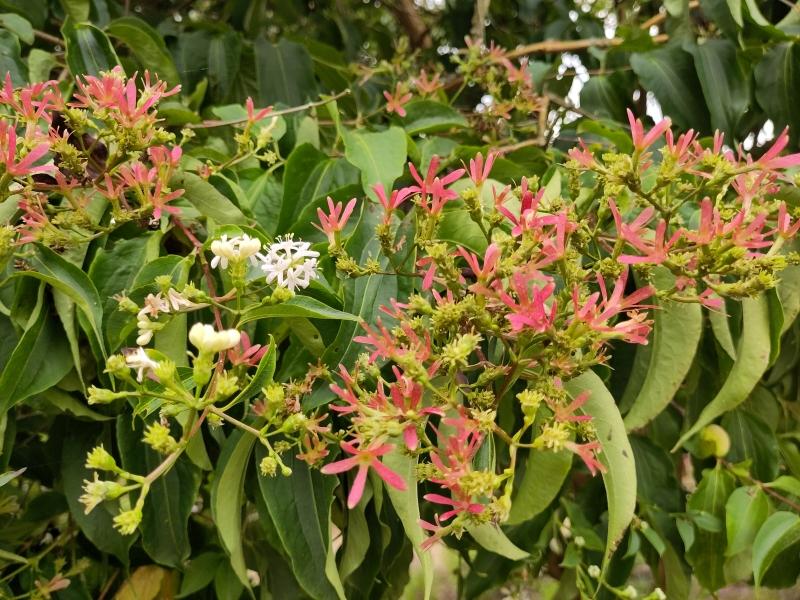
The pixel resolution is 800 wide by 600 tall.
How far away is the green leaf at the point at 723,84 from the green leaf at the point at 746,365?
0.32 m

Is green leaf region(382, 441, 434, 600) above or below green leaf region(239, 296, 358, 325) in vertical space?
below

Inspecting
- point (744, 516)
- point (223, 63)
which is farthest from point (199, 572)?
point (223, 63)

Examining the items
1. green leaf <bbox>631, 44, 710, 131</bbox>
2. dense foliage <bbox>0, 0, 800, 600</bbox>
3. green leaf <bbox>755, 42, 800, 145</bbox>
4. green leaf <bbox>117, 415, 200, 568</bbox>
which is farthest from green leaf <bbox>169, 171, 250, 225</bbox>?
green leaf <bbox>755, 42, 800, 145</bbox>

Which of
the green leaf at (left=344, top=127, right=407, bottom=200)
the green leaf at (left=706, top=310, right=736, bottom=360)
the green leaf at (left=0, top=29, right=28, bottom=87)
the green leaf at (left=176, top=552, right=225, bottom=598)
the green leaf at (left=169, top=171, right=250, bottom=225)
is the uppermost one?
the green leaf at (left=0, top=29, right=28, bottom=87)

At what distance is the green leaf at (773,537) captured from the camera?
67 centimetres

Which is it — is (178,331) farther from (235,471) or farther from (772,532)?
(772,532)

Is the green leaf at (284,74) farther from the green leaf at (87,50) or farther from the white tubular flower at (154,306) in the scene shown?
the white tubular flower at (154,306)

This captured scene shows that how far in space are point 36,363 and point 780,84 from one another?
84 centimetres

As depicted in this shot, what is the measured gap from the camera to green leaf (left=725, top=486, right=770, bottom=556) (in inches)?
28.5

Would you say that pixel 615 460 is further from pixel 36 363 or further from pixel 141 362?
pixel 36 363

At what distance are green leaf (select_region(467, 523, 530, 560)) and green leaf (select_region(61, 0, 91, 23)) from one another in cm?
80

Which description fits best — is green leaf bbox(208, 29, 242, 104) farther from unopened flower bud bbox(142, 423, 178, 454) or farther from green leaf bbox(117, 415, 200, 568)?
unopened flower bud bbox(142, 423, 178, 454)

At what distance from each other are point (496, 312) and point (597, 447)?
0.10 meters

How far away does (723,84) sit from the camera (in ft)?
2.92
